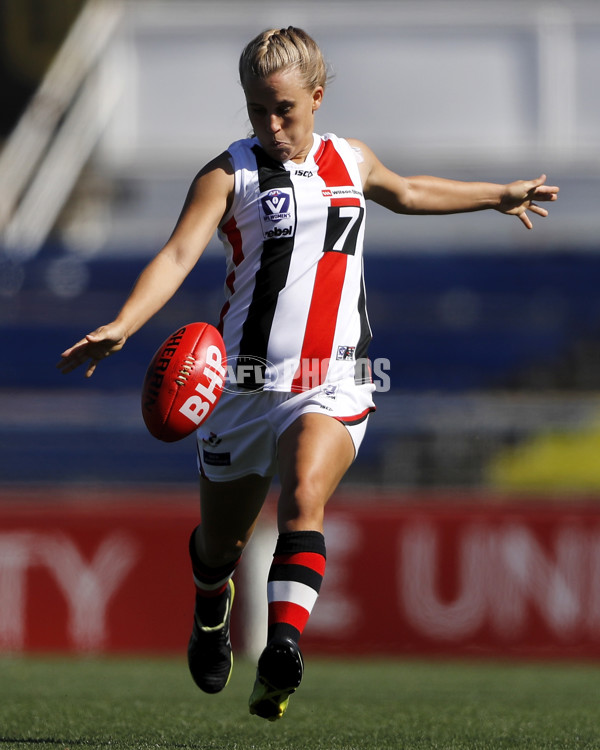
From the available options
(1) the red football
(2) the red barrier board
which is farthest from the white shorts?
(2) the red barrier board

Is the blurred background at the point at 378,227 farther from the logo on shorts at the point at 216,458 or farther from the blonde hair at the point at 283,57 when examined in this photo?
the blonde hair at the point at 283,57

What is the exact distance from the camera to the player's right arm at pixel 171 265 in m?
3.33

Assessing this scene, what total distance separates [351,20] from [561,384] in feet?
24.9

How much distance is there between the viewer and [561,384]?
493 inches

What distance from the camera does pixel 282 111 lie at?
384 cm

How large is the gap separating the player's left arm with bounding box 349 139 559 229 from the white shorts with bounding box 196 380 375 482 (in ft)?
2.36

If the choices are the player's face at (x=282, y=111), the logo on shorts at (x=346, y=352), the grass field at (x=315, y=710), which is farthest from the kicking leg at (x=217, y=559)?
the player's face at (x=282, y=111)

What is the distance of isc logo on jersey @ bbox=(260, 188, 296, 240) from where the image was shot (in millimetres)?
3906

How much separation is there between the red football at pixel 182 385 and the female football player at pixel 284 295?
0.53 feet

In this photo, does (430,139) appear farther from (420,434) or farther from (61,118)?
(420,434)

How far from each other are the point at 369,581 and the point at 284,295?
18.3ft

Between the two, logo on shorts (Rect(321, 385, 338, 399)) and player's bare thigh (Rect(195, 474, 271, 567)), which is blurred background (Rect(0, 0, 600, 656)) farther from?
logo on shorts (Rect(321, 385, 338, 399))

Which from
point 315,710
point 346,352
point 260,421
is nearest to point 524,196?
point 346,352

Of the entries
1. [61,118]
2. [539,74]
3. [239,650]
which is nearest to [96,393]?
[239,650]
